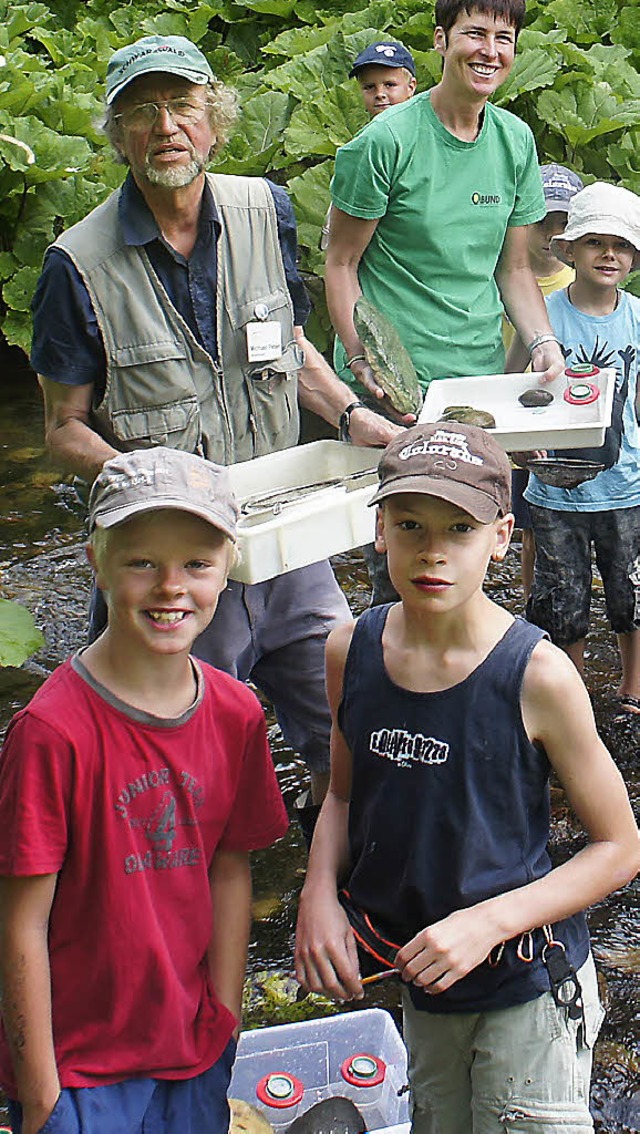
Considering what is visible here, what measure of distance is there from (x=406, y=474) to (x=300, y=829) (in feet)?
6.95

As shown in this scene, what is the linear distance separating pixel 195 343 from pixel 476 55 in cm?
125

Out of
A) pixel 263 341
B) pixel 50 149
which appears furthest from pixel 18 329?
pixel 263 341

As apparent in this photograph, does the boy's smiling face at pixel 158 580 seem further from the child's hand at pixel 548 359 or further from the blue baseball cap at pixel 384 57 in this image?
the blue baseball cap at pixel 384 57

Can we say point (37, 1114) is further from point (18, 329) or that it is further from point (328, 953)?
point (18, 329)

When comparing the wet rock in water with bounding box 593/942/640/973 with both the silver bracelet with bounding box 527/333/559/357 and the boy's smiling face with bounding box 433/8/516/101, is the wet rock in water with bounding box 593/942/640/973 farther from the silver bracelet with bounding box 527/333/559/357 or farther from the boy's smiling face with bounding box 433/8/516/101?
the boy's smiling face with bounding box 433/8/516/101

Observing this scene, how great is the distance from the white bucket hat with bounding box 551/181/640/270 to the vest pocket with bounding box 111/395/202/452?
61.0 inches

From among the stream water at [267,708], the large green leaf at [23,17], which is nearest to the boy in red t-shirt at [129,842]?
the stream water at [267,708]

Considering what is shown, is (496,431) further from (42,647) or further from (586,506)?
(42,647)

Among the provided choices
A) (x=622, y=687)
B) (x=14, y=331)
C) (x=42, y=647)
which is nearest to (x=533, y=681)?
(x=622, y=687)

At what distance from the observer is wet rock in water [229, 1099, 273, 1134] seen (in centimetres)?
239

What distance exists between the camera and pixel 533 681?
190 centimetres

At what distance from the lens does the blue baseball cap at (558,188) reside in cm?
455

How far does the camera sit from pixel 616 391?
12.7ft

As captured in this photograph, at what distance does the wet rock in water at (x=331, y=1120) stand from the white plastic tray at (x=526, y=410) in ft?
5.11
